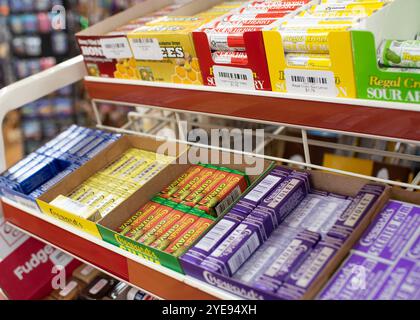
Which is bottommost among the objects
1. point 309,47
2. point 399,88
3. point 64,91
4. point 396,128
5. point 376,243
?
point 64,91

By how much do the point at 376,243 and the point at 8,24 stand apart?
4855 millimetres

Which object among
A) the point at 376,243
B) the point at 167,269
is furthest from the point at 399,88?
the point at 167,269

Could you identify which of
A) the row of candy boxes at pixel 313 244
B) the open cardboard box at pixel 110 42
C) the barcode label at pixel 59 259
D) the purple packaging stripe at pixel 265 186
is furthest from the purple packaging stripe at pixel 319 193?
the barcode label at pixel 59 259

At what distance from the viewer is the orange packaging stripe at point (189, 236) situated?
1.52m

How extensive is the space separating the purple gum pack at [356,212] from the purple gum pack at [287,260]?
67 millimetres

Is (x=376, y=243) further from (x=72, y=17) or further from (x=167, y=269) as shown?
(x=72, y=17)

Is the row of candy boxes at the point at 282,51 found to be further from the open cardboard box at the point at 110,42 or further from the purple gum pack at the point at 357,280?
the purple gum pack at the point at 357,280

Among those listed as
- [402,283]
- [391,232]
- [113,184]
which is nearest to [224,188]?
[113,184]

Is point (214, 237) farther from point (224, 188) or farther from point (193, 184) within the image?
point (193, 184)

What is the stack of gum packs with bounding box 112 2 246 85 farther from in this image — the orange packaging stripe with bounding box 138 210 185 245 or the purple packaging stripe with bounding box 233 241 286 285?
the purple packaging stripe with bounding box 233 241 286 285

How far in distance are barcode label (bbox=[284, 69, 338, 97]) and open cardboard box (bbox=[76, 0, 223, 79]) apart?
58cm

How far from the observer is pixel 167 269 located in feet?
4.68

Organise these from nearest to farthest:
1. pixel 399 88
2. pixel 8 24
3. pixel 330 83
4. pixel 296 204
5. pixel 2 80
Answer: pixel 399 88 < pixel 330 83 < pixel 296 204 < pixel 8 24 < pixel 2 80

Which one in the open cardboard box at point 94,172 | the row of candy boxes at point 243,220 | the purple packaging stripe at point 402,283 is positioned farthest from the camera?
the open cardboard box at point 94,172
